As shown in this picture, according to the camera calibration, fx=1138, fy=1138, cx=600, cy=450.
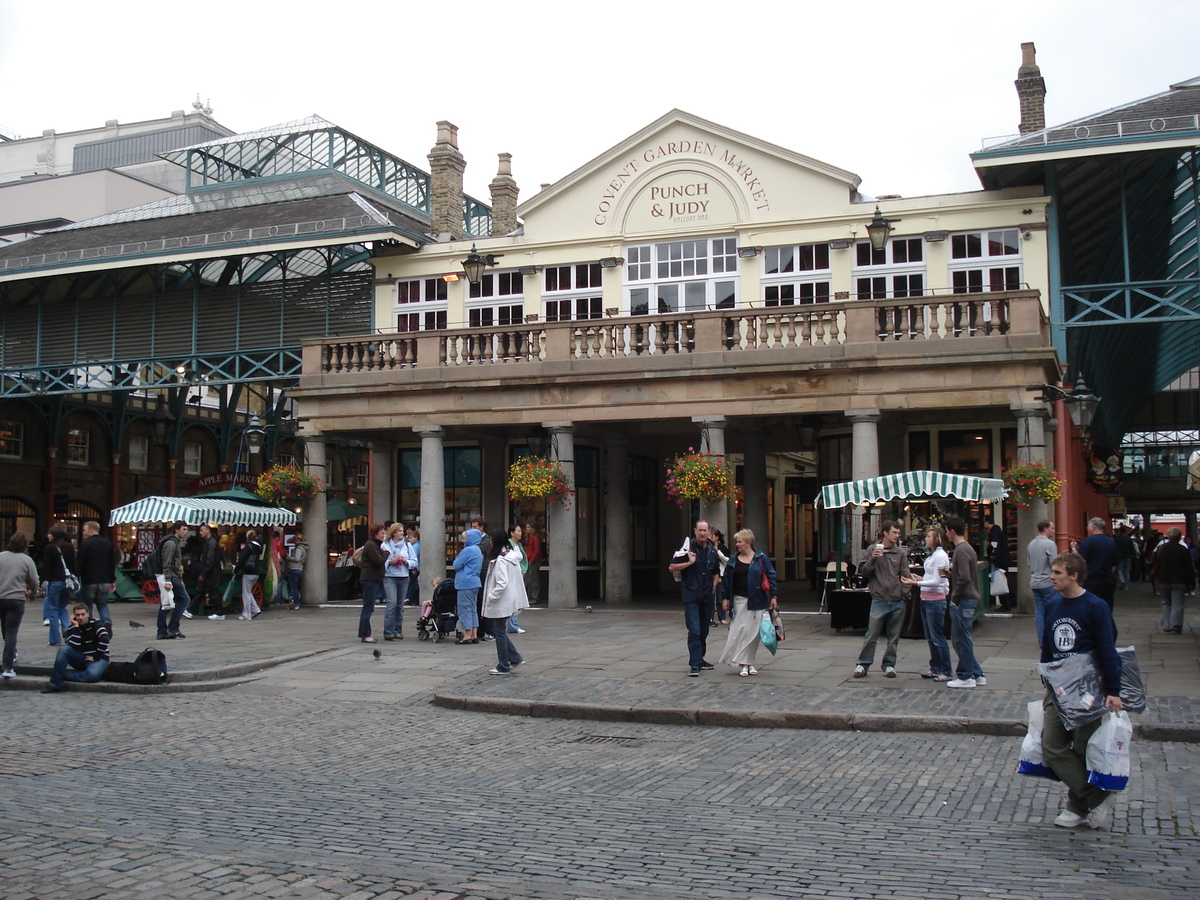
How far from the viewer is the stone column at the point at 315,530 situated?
2420cm

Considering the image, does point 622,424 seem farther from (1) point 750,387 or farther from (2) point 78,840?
(2) point 78,840

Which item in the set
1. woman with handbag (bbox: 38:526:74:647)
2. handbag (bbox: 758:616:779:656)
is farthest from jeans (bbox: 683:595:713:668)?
woman with handbag (bbox: 38:526:74:647)

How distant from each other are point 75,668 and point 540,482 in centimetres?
961

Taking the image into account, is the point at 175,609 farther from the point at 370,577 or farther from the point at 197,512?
the point at 197,512

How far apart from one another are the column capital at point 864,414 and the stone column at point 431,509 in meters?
8.22

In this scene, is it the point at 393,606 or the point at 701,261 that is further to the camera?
the point at 701,261

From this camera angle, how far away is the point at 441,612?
16.6 meters

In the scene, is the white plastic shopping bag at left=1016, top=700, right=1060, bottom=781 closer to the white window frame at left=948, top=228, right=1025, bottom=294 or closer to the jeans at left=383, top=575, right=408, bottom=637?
the jeans at left=383, top=575, right=408, bottom=637

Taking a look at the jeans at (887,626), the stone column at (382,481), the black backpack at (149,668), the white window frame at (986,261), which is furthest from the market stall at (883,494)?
the stone column at (382,481)

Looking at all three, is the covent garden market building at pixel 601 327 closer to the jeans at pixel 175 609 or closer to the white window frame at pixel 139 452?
the jeans at pixel 175 609

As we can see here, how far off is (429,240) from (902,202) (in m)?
11.1

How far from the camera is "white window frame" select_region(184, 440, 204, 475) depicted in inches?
1779

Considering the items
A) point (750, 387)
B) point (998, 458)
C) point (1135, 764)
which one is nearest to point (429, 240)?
point (750, 387)

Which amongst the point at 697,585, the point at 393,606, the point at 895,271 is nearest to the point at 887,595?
the point at 697,585
